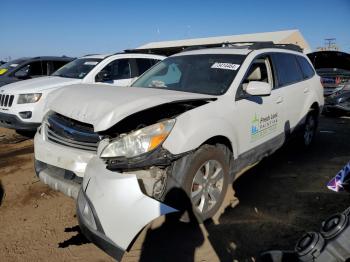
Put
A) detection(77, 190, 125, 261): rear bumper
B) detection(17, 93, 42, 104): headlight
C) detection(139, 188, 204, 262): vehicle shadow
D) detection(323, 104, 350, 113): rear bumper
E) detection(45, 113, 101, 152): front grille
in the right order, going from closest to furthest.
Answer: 1. detection(77, 190, 125, 261): rear bumper
2. detection(139, 188, 204, 262): vehicle shadow
3. detection(45, 113, 101, 152): front grille
4. detection(17, 93, 42, 104): headlight
5. detection(323, 104, 350, 113): rear bumper

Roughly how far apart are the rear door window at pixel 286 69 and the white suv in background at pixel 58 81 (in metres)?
3.65

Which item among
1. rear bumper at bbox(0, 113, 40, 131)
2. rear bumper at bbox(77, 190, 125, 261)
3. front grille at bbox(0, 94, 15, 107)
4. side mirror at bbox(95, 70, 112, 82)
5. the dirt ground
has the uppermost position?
side mirror at bbox(95, 70, 112, 82)

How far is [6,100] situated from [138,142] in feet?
16.3

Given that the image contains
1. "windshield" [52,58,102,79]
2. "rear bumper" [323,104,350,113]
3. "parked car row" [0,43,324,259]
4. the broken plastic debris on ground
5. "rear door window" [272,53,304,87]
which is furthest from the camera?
"rear bumper" [323,104,350,113]

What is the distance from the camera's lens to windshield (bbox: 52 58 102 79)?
7431 mm

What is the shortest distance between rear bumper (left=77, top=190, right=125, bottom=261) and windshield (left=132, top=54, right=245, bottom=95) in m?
1.79

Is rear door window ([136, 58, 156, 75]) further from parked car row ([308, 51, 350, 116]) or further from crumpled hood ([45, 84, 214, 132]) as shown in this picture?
parked car row ([308, 51, 350, 116])

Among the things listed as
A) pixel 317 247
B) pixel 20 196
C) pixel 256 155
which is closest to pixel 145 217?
pixel 317 247

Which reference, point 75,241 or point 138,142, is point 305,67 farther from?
point 75,241

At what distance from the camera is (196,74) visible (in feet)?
13.4

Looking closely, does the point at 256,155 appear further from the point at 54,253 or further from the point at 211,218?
the point at 54,253

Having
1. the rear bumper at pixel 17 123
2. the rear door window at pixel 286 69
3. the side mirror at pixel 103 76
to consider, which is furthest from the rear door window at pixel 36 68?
the rear door window at pixel 286 69

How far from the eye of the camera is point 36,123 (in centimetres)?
632

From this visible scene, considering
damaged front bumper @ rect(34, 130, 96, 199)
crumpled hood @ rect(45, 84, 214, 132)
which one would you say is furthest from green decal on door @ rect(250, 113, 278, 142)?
damaged front bumper @ rect(34, 130, 96, 199)
